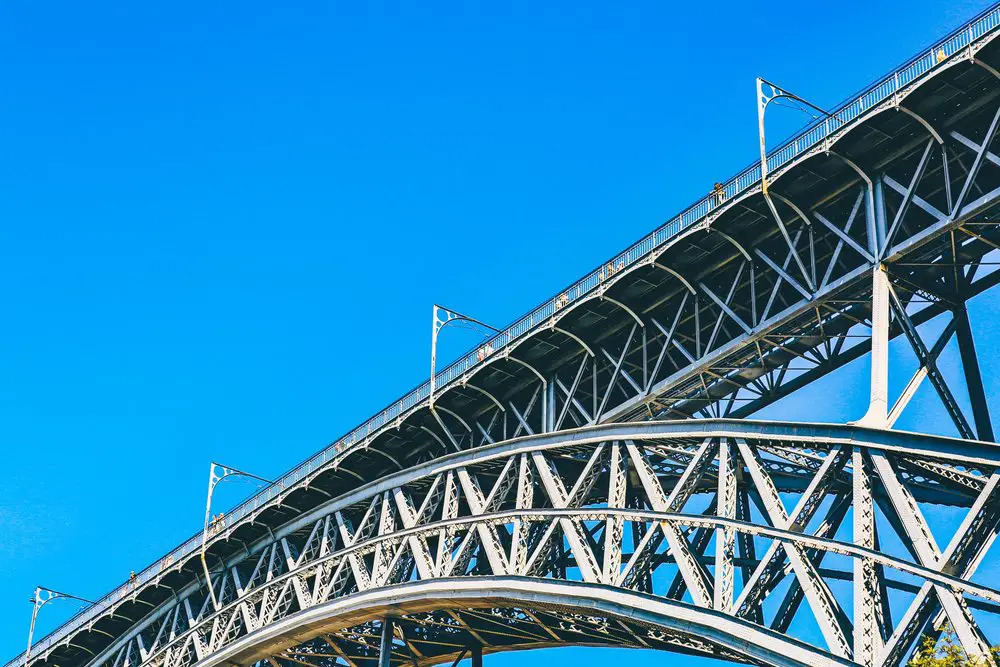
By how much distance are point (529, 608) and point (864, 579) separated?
12.5 m

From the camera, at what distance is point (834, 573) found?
34.6 m

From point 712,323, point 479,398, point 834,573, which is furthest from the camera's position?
point 479,398

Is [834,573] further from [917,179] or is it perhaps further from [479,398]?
[479,398]

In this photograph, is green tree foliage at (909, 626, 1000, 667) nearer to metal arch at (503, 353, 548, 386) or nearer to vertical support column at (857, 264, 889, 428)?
vertical support column at (857, 264, 889, 428)

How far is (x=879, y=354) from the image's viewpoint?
33562 mm

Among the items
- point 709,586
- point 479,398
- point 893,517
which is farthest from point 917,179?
point 479,398

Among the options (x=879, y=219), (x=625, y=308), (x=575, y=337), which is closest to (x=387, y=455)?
(x=575, y=337)

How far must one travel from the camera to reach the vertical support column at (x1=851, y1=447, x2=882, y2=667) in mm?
29953

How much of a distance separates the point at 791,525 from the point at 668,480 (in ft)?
36.0

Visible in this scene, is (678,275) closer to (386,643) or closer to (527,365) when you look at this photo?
(527,365)

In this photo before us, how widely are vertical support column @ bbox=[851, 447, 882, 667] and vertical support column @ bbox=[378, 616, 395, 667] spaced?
1959 centimetres

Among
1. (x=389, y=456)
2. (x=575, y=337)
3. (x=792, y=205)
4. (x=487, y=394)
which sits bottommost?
(x=792, y=205)

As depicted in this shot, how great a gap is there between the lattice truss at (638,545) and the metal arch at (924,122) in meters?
7.57

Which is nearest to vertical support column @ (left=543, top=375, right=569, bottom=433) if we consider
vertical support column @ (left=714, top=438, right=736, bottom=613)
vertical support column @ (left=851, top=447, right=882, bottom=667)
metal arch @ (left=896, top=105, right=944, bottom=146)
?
vertical support column @ (left=714, top=438, right=736, bottom=613)
